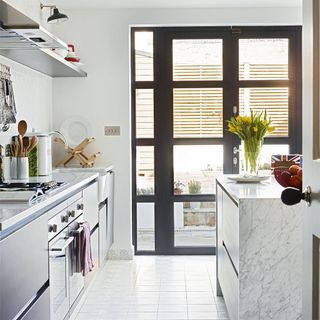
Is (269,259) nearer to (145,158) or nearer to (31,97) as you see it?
(31,97)

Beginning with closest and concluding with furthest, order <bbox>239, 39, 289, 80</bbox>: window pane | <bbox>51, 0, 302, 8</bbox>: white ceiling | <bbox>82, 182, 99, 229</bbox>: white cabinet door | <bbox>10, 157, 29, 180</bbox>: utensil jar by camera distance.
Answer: <bbox>10, 157, 29, 180</bbox>: utensil jar < <bbox>82, 182, 99, 229</bbox>: white cabinet door < <bbox>51, 0, 302, 8</bbox>: white ceiling < <bbox>239, 39, 289, 80</bbox>: window pane

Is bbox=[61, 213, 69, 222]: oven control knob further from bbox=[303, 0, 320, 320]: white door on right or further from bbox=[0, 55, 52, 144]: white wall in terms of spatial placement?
bbox=[303, 0, 320, 320]: white door on right

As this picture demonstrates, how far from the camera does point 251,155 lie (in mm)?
3312

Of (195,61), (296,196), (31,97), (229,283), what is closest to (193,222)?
(195,61)

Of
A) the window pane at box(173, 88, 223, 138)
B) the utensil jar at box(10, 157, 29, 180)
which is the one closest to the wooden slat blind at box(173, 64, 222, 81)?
the window pane at box(173, 88, 223, 138)

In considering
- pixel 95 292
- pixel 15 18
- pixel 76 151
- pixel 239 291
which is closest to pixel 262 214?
pixel 239 291

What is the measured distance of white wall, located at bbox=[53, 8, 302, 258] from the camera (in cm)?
470

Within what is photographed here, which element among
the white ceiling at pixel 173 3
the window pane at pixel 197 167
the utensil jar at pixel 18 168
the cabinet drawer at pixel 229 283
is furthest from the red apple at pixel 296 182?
the window pane at pixel 197 167

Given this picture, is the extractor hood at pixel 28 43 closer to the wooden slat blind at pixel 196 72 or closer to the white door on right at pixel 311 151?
the wooden slat blind at pixel 196 72

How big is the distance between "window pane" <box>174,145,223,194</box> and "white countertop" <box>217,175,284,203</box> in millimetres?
1554

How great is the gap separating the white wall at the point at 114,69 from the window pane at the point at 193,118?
1.69 feet

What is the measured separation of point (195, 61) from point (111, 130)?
107 centimetres

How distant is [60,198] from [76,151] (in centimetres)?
192

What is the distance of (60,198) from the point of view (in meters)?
2.68
